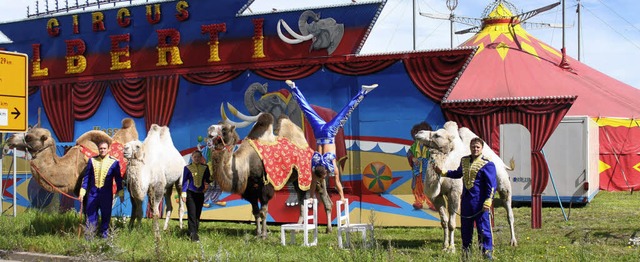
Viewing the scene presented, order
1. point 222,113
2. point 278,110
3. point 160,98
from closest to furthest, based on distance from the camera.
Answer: point 278,110 → point 222,113 → point 160,98

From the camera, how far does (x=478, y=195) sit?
9438mm

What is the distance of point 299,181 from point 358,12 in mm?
3704

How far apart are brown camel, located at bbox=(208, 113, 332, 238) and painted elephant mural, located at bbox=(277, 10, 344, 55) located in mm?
1954

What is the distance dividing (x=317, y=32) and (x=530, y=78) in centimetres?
1108

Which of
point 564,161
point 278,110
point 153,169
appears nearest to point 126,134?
point 153,169

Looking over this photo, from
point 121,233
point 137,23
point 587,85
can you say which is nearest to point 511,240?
point 121,233

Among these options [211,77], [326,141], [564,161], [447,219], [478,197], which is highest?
[211,77]

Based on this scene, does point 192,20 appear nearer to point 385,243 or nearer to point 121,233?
point 121,233

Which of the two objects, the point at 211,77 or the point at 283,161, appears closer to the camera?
the point at 283,161

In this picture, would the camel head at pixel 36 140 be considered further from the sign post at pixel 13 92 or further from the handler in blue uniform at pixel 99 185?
the handler in blue uniform at pixel 99 185

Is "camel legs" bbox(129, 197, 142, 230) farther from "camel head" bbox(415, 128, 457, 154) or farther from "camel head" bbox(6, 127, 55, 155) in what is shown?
"camel head" bbox(415, 128, 457, 154)

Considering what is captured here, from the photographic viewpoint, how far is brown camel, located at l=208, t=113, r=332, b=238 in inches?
473

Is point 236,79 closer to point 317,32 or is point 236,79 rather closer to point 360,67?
point 317,32

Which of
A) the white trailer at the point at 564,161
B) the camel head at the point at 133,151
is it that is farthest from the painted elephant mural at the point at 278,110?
the white trailer at the point at 564,161
